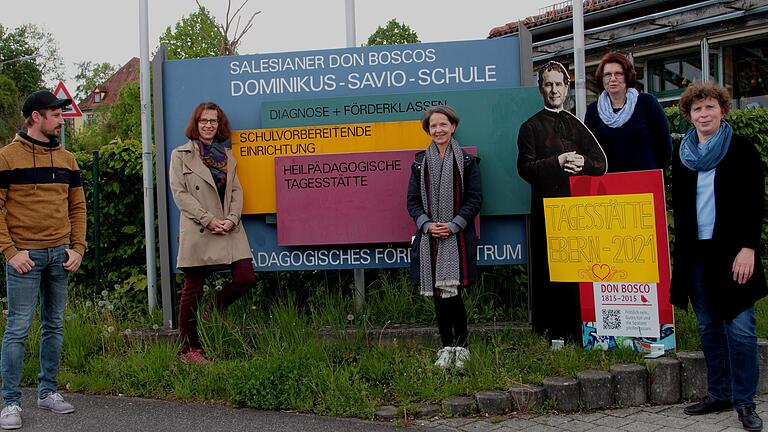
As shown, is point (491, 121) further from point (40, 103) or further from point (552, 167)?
point (40, 103)

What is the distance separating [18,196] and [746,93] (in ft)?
39.5

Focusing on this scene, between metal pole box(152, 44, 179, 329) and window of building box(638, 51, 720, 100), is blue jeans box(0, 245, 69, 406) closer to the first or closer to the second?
metal pole box(152, 44, 179, 329)

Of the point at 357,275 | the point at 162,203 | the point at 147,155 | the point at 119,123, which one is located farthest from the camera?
the point at 119,123

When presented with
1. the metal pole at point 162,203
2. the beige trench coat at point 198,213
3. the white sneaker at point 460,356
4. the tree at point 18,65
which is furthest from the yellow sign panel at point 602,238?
the tree at point 18,65

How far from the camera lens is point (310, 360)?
5.33m

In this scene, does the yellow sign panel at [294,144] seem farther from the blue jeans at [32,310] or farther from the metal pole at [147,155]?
the blue jeans at [32,310]

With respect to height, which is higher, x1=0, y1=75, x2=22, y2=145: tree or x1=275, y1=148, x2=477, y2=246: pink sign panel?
x1=0, y1=75, x2=22, y2=145: tree

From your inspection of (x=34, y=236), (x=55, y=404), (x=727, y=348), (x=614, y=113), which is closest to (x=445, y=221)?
(x=614, y=113)

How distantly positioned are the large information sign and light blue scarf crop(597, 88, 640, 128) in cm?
56

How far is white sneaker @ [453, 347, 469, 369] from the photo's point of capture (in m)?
5.36

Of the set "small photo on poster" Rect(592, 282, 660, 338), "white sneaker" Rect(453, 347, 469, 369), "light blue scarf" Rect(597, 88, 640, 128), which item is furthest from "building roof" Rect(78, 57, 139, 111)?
"small photo on poster" Rect(592, 282, 660, 338)

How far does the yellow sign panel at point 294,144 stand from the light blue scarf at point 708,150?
2186mm

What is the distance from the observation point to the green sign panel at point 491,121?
621 centimetres

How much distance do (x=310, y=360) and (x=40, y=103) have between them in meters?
2.36
